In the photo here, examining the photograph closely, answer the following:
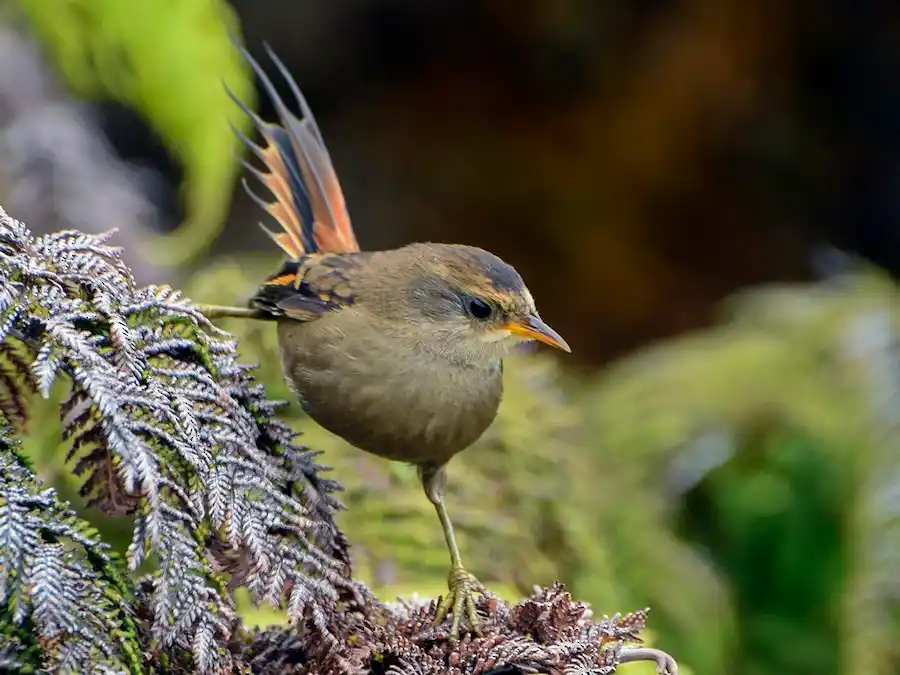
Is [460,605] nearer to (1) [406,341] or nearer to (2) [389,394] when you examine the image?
(2) [389,394]

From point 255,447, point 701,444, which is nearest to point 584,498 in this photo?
point 701,444

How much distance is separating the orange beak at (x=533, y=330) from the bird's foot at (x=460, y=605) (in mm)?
521

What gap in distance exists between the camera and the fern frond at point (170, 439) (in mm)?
1341

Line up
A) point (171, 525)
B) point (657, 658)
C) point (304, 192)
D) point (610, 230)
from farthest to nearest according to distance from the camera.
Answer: point (610, 230) → point (304, 192) → point (657, 658) → point (171, 525)

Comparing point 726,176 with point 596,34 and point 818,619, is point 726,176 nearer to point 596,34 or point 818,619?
point 596,34

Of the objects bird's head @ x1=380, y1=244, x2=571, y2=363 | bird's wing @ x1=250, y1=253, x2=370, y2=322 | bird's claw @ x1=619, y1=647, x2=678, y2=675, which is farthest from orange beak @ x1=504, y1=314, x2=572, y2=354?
bird's claw @ x1=619, y1=647, x2=678, y2=675

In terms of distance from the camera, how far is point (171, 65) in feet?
12.0

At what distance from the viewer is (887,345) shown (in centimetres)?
434

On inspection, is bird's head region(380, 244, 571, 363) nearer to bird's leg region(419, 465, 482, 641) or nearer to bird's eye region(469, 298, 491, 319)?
bird's eye region(469, 298, 491, 319)

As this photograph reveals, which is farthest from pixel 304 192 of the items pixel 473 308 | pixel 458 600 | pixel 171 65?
pixel 171 65

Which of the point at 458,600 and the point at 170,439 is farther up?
the point at 458,600

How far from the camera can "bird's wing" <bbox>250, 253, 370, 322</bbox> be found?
2.18 meters

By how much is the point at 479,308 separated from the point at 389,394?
0.95 feet

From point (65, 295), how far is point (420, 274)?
89 cm
